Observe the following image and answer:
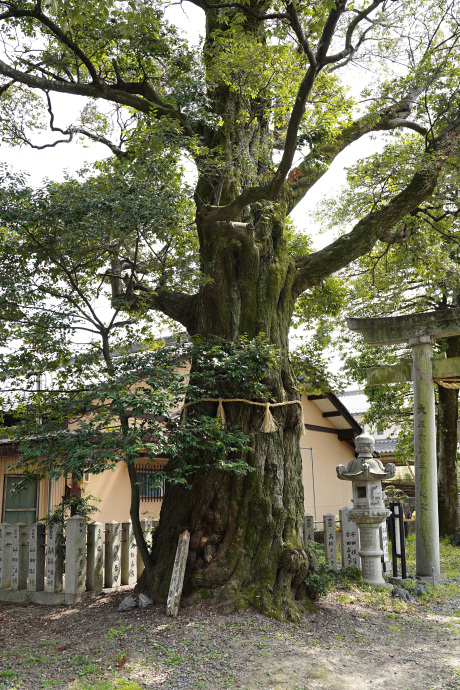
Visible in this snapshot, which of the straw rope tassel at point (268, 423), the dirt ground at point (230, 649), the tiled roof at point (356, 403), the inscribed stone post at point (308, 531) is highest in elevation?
the tiled roof at point (356, 403)

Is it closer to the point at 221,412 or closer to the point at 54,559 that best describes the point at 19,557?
the point at 54,559

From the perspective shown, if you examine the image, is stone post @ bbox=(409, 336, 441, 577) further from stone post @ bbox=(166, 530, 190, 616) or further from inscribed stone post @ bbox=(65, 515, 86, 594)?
inscribed stone post @ bbox=(65, 515, 86, 594)

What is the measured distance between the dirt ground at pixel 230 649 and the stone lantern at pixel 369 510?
107cm

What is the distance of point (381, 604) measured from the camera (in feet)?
26.0

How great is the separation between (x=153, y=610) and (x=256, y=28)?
892 cm

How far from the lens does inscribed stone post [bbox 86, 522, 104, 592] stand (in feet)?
28.2

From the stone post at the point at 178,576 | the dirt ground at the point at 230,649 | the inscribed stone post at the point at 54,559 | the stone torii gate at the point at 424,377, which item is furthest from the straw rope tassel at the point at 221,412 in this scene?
the stone torii gate at the point at 424,377

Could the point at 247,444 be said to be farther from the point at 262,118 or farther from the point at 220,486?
the point at 262,118

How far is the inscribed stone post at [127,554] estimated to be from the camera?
9.48m

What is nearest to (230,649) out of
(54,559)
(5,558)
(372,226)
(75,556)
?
(75,556)

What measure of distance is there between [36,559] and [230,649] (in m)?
4.19

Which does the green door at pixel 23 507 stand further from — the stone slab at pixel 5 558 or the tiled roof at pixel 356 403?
the tiled roof at pixel 356 403

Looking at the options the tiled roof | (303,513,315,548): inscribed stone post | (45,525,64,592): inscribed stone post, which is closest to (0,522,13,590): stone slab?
(45,525,64,592): inscribed stone post

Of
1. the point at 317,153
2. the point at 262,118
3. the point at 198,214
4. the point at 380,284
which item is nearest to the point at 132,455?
the point at 198,214
